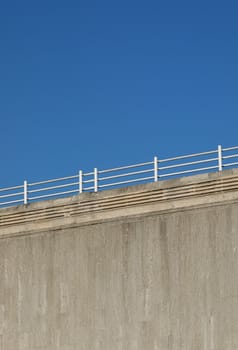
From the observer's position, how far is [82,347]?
36.8m

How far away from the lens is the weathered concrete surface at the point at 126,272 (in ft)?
110

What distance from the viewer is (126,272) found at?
3603cm

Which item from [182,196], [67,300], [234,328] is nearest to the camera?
[234,328]

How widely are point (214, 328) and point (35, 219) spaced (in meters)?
8.80

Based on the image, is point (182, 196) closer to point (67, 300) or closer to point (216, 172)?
point (216, 172)

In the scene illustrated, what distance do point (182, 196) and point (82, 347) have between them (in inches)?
224

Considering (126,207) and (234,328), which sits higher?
(126,207)

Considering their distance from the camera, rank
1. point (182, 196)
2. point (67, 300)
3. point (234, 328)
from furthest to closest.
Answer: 1. point (67, 300)
2. point (182, 196)
3. point (234, 328)

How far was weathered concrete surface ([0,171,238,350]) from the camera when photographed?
3362 centimetres

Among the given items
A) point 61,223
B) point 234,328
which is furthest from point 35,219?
point 234,328

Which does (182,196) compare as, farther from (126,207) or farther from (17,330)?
(17,330)

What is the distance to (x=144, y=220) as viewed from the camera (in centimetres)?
3597

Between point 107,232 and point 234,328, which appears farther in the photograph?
point 107,232

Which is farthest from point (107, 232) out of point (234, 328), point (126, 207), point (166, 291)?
point (234, 328)
